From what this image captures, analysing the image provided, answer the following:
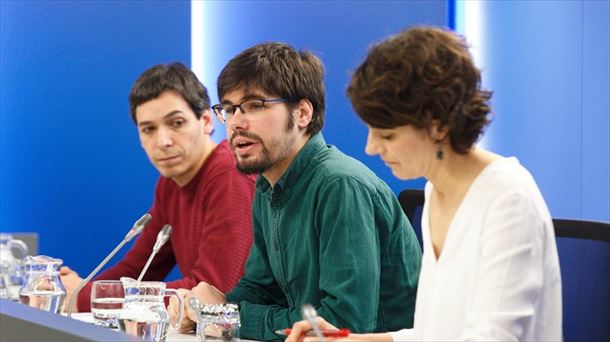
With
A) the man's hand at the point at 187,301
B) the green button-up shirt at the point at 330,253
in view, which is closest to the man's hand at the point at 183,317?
the man's hand at the point at 187,301

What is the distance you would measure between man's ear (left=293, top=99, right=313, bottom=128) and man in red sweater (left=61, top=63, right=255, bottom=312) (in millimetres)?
495

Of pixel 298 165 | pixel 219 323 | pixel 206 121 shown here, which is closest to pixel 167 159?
pixel 206 121

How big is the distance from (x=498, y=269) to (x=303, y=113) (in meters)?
1.14

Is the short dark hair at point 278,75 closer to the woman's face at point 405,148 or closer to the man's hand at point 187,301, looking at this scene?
the man's hand at point 187,301

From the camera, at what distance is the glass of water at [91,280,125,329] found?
2271mm

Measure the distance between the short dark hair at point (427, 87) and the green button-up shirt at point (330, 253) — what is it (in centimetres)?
61

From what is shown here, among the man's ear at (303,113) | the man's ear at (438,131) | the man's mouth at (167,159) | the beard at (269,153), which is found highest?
the man's ear at (303,113)

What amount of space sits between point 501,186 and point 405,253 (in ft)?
2.66

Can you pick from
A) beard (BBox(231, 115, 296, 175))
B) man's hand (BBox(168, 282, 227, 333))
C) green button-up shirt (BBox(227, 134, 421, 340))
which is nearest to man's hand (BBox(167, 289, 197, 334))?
man's hand (BBox(168, 282, 227, 333))

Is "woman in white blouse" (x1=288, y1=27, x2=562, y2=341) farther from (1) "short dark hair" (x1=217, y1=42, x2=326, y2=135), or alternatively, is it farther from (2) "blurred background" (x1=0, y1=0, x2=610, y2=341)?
(2) "blurred background" (x1=0, y1=0, x2=610, y2=341)

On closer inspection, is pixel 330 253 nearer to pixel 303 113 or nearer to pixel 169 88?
pixel 303 113

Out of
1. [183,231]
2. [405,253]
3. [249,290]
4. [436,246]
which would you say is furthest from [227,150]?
[436,246]

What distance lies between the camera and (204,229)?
3117mm

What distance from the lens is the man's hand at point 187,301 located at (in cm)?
239
